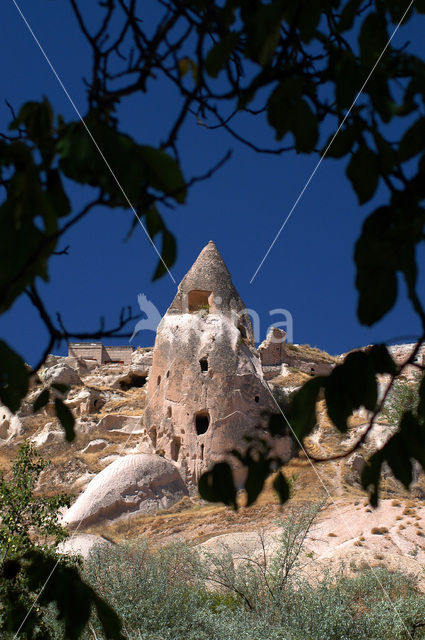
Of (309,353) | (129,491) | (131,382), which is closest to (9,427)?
(131,382)

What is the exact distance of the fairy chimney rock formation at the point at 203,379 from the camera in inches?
673

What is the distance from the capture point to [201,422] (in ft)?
59.4

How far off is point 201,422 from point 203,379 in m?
1.18

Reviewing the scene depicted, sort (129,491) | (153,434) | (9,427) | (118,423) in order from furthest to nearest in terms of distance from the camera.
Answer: (9,427) → (118,423) → (153,434) → (129,491)

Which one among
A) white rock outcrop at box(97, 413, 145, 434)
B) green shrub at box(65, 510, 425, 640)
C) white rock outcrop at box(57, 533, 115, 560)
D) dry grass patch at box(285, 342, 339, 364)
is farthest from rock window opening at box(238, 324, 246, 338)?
dry grass patch at box(285, 342, 339, 364)

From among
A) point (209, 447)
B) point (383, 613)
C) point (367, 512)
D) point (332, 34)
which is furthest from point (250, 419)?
Result: point (332, 34)

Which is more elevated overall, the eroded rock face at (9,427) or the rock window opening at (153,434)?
the rock window opening at (153,434)

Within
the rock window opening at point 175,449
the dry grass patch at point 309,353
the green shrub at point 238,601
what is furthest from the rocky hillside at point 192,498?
the dry grass patch at point 309,353

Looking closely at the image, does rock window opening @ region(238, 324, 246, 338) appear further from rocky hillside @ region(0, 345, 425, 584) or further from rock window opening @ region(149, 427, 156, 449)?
rock window opening @ region(149, 427, 156, 449)

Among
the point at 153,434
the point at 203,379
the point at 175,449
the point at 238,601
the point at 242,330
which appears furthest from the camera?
the point at 242,330

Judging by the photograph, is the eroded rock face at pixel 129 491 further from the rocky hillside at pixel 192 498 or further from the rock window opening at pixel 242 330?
the rock window opening at pixel 242 330

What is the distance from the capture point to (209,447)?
16797 millimetres

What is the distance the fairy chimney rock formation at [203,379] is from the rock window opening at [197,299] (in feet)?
0.15

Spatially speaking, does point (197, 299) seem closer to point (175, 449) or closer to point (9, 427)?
point (175, 449)
